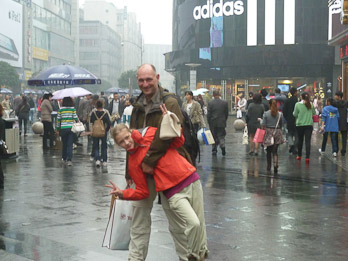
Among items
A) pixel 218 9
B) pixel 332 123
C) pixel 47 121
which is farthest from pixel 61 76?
pixel 218 9

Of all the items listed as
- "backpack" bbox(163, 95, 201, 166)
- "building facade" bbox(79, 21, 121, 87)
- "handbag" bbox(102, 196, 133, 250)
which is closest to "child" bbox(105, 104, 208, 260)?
"handbag" bbox(102, 196, 133, 250)

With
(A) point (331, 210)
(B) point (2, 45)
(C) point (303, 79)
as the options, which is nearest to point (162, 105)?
(A) point (331, 210)

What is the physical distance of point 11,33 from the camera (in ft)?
315

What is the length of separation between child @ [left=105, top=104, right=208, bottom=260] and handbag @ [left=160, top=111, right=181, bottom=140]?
16cm

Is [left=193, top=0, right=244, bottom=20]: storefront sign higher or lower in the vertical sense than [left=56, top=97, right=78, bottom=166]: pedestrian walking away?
higher

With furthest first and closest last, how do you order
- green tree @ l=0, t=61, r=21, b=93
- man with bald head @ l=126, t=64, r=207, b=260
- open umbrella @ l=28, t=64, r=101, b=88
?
green tree @ l=0, t=61, r=21, b=93 → open umbrella @ l=28, t=64, r=101, b=88 → man with bald head @ l=126, t=64, r=207, b=260

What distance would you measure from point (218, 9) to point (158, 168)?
2064 inches

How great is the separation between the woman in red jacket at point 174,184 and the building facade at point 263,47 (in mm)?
47489

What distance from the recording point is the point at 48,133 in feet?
63.7

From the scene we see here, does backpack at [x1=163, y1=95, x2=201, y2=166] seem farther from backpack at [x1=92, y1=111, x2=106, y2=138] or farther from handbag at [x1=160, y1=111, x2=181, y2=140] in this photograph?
backpack at [x1=92, y1=111, x2=106, y2=138]

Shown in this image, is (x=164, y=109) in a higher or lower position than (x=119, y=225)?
higher

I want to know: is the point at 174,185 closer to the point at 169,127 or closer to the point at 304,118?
the point at 169,127

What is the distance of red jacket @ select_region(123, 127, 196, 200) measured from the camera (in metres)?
4.70

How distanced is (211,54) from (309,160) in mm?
41050
